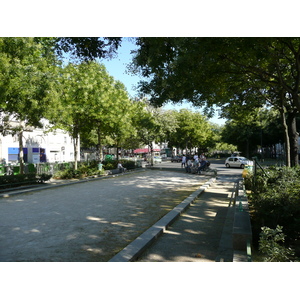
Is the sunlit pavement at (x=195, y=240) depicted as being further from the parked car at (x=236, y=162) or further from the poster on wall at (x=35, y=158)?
the poster on wall at (x=35, y=158)

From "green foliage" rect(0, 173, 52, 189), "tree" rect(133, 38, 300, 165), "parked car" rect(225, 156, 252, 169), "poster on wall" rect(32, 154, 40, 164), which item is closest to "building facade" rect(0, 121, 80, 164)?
"poster on wall" rect(32, 154, 40, 164)

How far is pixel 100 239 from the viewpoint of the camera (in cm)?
602

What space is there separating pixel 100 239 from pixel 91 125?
63.5ft

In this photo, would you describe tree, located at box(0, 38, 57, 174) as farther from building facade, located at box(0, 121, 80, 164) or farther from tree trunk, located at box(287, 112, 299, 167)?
building facade, located at box(0, 121, 80, 164)

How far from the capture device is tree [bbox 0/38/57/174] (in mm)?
13766

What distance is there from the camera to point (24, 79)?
46.5 ft

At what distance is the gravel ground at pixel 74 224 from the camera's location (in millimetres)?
5277

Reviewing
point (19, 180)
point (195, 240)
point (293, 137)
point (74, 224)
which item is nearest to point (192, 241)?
point (195, 240)

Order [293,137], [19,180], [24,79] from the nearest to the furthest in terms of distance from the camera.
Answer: [24,79] → [19,180] → [293,137]

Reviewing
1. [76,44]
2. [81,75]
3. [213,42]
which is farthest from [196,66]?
[81,75]

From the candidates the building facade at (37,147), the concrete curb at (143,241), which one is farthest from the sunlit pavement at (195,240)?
the building facade at (37,147)

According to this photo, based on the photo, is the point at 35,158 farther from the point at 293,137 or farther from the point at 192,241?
the point at 192,241

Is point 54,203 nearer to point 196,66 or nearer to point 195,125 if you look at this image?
point 196,66

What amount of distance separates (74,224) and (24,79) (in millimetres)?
9657
